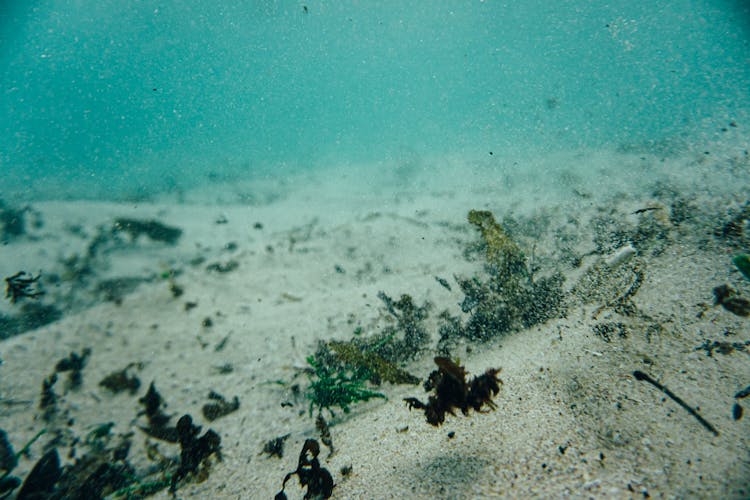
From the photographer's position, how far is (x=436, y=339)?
325 centimetres

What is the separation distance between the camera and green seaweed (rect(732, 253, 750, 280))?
2.27 meters

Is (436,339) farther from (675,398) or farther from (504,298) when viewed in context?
(675,398)

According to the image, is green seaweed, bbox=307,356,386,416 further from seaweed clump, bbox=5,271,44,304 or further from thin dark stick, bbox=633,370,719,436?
seaweed clump, bbox=5,271,44,304

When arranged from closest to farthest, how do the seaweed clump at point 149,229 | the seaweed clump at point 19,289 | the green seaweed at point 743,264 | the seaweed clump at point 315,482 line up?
the seaweed clump at point 315,482 → the green seaweed at point 743,264 → the seaweed clump at point 19,289 → the seaweed clump at point 149,229

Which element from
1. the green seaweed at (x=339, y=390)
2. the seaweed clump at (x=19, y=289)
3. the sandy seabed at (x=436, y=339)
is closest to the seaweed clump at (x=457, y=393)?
the sandy seabed at (x=436, y=339)

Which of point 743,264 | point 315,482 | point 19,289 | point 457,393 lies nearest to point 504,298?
point 457,393

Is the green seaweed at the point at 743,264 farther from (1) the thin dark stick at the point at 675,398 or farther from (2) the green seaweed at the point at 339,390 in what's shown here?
(2) the green seaweed at the point at 339,390

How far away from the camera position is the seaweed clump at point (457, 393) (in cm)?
190

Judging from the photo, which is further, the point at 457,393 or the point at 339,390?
the point at 339,390

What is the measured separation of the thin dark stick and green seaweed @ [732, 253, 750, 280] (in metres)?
1.37

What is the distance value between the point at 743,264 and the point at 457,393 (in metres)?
2.43

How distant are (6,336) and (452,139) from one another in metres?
25.3

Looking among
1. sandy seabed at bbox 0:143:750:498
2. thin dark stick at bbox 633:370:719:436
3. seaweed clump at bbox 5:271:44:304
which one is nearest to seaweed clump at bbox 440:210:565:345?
sandy seabed at bbox 0:143:750:498

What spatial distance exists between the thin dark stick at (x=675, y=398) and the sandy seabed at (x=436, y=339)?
3cm
